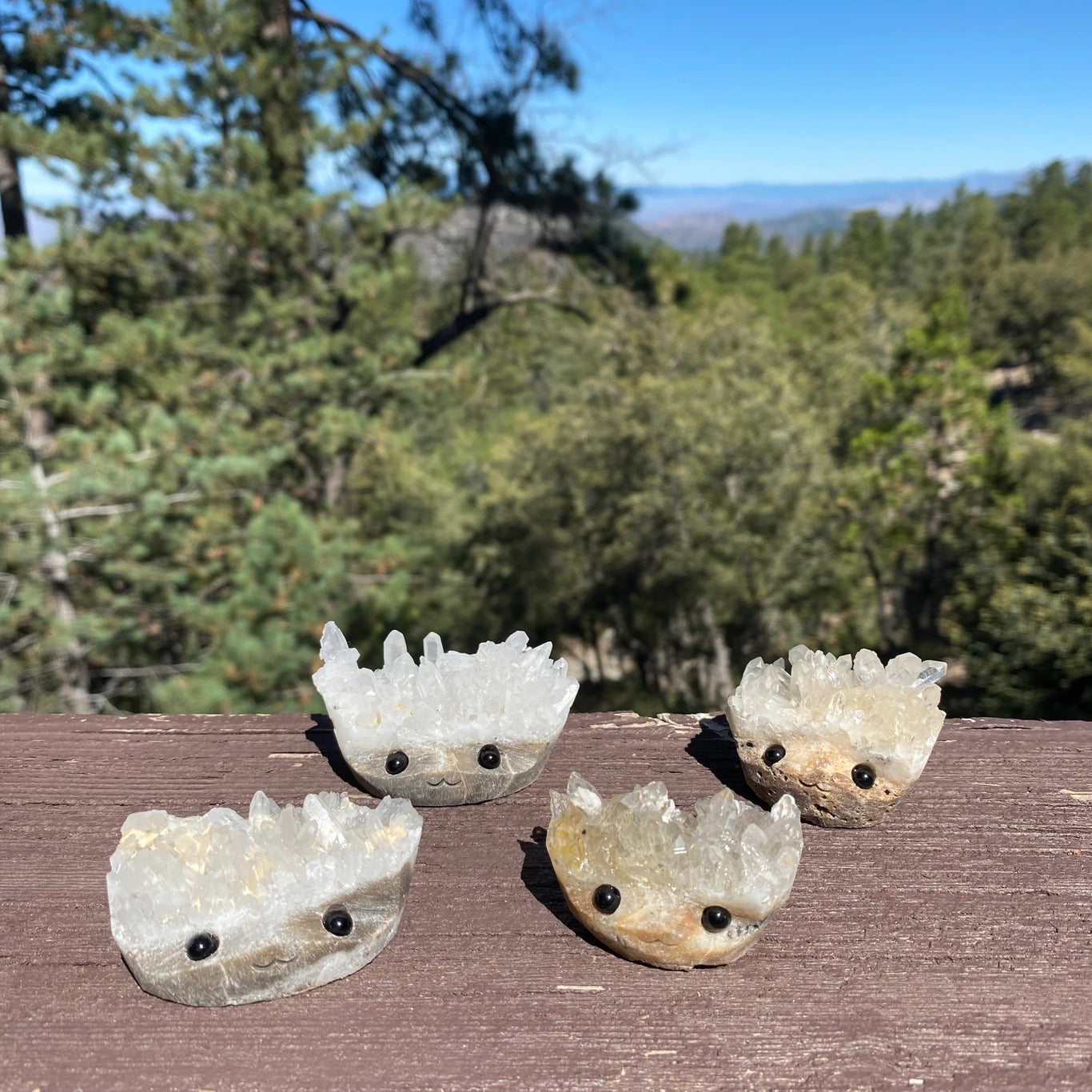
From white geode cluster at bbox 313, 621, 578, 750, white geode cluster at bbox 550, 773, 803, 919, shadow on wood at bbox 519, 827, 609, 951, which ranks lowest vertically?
shadow on wood at bbox 519, 827, 609, 951

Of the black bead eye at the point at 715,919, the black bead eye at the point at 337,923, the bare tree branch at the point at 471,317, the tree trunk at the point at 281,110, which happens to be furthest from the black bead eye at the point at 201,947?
the bare tree branch at the point at 471,317

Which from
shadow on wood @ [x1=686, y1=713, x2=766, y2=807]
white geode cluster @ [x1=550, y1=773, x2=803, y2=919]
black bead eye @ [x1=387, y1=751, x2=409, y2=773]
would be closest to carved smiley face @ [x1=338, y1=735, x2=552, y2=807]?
black bead eye @ [x1=387, y1=751, x2=409, y2=773]

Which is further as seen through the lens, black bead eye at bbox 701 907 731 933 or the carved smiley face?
the carved smiley face

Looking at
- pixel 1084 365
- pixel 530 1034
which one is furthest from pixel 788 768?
pixel 1084 365

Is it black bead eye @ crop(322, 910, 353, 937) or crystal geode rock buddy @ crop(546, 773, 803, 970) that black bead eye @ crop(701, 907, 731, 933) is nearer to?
crystal geode rock buddy @ crop(546, 773, 803, 970)

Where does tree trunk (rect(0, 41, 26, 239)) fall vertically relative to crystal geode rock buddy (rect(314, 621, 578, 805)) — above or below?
above

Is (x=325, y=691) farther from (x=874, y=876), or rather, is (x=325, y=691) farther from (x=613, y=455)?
(x=613, y=455)
